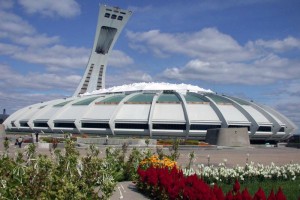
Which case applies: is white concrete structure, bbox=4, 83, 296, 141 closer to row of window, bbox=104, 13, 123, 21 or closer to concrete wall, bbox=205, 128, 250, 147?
concrete wall, bbox=205, 128, 250, 147

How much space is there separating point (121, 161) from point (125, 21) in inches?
2651

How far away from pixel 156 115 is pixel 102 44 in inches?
1415

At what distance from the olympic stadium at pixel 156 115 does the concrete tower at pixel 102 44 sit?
1563 centimetres

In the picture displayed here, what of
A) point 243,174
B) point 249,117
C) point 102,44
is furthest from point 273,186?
point 102,44

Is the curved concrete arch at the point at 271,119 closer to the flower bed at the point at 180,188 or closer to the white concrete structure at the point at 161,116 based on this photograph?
the white concrete structure at the point at 161,116

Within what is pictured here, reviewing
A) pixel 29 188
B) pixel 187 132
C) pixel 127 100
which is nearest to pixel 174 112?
pixel 187 132

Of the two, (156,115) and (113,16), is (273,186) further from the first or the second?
(113,16)

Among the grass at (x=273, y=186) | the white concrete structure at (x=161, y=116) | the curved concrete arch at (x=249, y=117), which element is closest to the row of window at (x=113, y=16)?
the white concrete structure at (x=161, y=116)

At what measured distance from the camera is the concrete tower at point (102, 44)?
7756 centimetres

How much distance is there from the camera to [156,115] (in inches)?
1940

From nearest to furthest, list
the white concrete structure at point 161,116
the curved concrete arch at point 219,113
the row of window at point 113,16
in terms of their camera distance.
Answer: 1. the curved concrete arch at point 219,113
2. the white concrete structure at point 161,116
3. the row of window at point 113,16

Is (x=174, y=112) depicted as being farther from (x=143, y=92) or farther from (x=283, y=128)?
(x=283, y=128)

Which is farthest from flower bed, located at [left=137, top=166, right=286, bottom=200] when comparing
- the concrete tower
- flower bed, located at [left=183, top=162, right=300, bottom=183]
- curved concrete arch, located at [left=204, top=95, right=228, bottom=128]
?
the concrete tower

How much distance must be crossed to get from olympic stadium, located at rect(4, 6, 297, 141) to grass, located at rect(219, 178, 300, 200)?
3494cm
